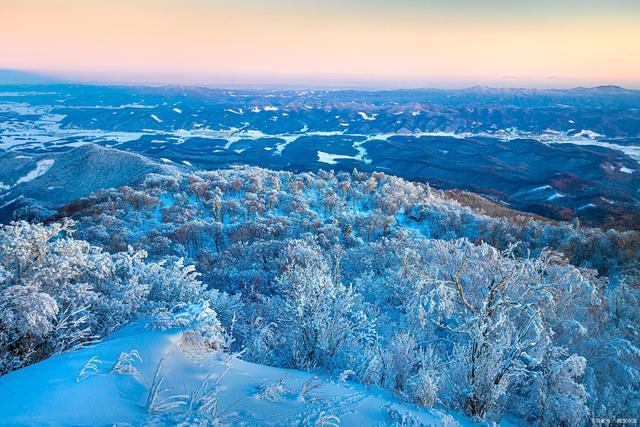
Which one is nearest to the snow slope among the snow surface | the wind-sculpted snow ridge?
the wind-sculpted snow ridge

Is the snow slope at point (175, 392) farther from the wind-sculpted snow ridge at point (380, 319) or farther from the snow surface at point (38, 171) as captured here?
the snow surface at point (38, 171)

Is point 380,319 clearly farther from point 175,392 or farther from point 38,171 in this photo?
point 38,171

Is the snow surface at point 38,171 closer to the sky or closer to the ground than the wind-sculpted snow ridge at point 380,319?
closer to the ground

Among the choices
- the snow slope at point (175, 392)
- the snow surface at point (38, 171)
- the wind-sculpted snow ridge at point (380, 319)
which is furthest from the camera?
the snow surface at point (38, 171)

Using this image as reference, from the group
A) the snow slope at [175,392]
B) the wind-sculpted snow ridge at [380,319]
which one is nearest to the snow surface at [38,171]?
the wind-sculpted snow ridge at [380,319]

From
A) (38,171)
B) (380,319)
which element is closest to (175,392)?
(380,319)

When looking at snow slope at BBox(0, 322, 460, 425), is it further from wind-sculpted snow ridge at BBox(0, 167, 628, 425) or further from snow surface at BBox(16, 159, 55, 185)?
snow surface at BBox(16, 159, 55, 185)

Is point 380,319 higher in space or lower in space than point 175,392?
lower

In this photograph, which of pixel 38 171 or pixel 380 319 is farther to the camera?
pixel 38 171
